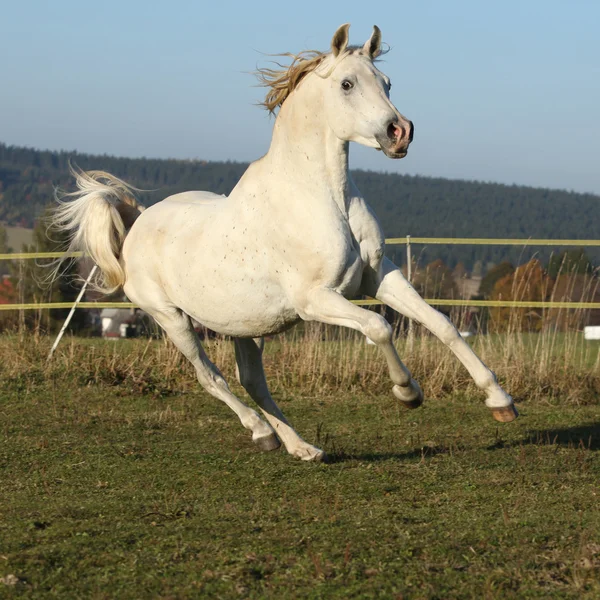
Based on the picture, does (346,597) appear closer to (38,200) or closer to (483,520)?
(483,520)

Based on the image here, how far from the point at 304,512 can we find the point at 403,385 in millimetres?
1144

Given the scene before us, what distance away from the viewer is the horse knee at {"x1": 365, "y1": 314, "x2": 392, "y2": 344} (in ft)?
18.1

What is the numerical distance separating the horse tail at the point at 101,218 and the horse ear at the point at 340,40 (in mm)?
2539

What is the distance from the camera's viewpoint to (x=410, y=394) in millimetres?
5762

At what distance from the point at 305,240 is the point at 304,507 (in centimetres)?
157

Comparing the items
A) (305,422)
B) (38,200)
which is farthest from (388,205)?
(305,422)

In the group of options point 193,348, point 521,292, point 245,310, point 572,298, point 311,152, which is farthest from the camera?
point 572,298

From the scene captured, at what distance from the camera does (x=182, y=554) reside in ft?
13.7

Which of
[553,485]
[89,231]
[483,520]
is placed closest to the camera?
[483,520]

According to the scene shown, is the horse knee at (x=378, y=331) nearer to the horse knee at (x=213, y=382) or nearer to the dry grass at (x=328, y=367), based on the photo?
the horse knee at (x=213, y=382)

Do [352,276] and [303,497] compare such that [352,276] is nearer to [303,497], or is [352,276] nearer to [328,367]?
[303,497]

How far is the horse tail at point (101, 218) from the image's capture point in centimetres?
730

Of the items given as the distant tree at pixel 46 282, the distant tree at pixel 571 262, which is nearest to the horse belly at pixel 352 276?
the distant tree at pixel 46 282

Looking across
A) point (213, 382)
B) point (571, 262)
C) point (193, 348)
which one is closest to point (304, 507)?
point (213, 382)
